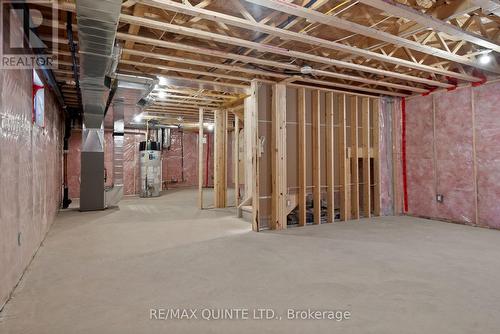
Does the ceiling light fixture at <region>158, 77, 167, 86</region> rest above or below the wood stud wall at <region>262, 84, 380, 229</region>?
above

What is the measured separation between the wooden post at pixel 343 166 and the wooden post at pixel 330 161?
0.23 meters

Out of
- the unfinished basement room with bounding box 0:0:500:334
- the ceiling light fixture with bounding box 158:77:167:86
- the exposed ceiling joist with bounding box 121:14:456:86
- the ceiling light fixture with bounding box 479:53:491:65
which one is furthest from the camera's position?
the ceiling light fixture with bounding box 158:77:167:86

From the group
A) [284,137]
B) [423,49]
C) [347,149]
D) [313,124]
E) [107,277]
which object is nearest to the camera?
[107,277]

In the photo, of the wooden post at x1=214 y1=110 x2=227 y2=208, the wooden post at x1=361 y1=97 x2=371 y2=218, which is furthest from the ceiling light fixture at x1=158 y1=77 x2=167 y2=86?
the wooden post at x1=361 y1=97 x2=371 y2=218

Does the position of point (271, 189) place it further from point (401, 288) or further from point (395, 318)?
point (395, 318)

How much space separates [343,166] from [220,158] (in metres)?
2.87

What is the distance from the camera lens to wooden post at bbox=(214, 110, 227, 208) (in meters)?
6.75

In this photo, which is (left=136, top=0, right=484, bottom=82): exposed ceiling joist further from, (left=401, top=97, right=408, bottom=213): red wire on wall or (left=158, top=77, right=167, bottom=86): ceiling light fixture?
(left=401, top=97, right=408, bottom=213): red wire on wall

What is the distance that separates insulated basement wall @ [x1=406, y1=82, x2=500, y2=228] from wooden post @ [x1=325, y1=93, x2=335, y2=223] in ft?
6.08

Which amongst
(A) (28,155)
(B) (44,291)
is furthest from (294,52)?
(B) (44,291)

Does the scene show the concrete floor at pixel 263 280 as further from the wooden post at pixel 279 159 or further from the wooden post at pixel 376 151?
the wooden post at pixel 376 151

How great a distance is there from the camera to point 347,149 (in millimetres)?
5426

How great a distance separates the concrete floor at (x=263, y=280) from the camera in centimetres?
187

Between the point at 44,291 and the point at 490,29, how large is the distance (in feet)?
17.9
